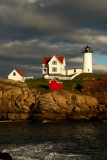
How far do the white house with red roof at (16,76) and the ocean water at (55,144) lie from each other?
41346 mm

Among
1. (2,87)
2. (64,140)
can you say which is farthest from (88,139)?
(2,87)

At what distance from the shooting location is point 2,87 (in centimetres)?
5953

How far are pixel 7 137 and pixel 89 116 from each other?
25531 mm

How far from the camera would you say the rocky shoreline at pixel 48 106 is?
51.5 meters

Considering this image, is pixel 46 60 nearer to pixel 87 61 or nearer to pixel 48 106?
pixel 87 61

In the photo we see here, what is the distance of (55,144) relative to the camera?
94.9 feet

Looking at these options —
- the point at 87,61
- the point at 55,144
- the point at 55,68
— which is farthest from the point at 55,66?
the point at 55,144

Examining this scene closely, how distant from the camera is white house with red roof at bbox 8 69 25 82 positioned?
256ft

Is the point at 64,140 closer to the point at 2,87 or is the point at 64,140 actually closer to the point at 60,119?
the point at 60,119

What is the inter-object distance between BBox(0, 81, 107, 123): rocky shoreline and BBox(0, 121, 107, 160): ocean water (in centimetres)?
1366

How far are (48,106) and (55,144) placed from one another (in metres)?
22.6

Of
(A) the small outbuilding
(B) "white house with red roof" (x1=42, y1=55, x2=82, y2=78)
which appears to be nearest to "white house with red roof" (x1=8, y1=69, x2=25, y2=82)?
(B) "white house with red roof" (x1=42, y1=55, x2=82, y2=78)

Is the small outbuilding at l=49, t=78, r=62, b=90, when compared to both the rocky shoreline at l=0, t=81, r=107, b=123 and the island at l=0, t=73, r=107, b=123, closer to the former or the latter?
the island at l=0, t=73, r=107, b=123

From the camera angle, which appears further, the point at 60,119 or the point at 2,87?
the point at 2,87
